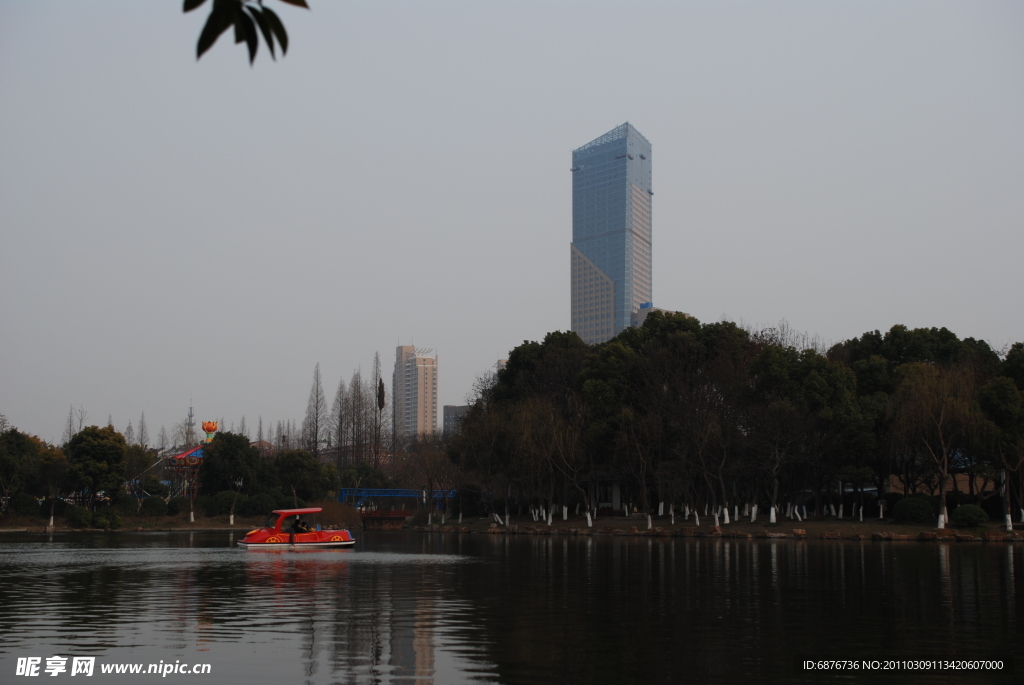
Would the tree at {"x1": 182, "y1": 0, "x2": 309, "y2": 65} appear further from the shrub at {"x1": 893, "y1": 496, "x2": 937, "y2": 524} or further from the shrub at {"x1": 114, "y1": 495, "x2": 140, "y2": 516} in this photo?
the shrub at {"x1": 114, "y1": 495, "x2": 140, "y2": 516}

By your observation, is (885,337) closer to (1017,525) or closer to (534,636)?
(1017,525)

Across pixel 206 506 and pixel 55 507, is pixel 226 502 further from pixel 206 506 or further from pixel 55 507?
pixel 55 507

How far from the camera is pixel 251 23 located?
4.06m

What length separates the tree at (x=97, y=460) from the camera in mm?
71812

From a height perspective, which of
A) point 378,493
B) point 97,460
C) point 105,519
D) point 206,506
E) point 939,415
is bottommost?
point 105,519

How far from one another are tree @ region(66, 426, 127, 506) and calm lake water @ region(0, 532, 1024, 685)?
41.9m

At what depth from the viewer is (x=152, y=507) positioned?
7875 cm

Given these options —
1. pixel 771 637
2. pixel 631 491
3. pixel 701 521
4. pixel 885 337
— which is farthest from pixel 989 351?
pixel 771 637

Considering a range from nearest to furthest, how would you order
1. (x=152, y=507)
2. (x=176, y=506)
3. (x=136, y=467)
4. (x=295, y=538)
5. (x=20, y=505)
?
(x=295, y=538)
(x=20, y=505)
(x=152, y=507)
(x=176, y=506)
(x=136, y=467)

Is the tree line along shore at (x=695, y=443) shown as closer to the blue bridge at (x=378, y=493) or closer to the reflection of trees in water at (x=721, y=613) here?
the blue bridge at (x=378, y=493)

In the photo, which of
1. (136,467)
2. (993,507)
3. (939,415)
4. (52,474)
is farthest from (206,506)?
(993,507)

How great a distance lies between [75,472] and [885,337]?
6566cm

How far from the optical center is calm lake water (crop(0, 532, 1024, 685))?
1259 cm

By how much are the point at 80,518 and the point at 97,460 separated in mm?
4838
